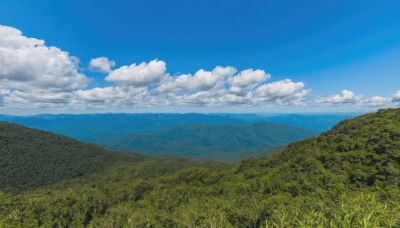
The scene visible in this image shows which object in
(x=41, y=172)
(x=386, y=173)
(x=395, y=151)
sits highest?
(x=395, y=151)

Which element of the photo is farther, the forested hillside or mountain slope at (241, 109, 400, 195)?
mountain slope at (241, 109, 400, 195)

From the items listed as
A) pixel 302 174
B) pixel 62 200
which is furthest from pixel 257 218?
pixel 62 200

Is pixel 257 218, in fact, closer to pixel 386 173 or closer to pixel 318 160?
pixel 386 173

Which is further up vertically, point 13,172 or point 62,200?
point 62,200

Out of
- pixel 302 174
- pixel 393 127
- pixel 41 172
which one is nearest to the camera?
pixel 302 174

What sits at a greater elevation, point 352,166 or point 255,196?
point 352,166

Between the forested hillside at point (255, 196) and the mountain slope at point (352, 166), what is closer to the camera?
the forested hillside at point (255, 196)

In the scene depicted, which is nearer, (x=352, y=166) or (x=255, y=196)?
(x=255, y=196)

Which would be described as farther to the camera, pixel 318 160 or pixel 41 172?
pixel 41 172

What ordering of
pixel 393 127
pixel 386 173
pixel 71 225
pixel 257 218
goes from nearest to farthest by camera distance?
pixel 257 218
pixel 71 225
pixel 386 173
pixel 393 127
